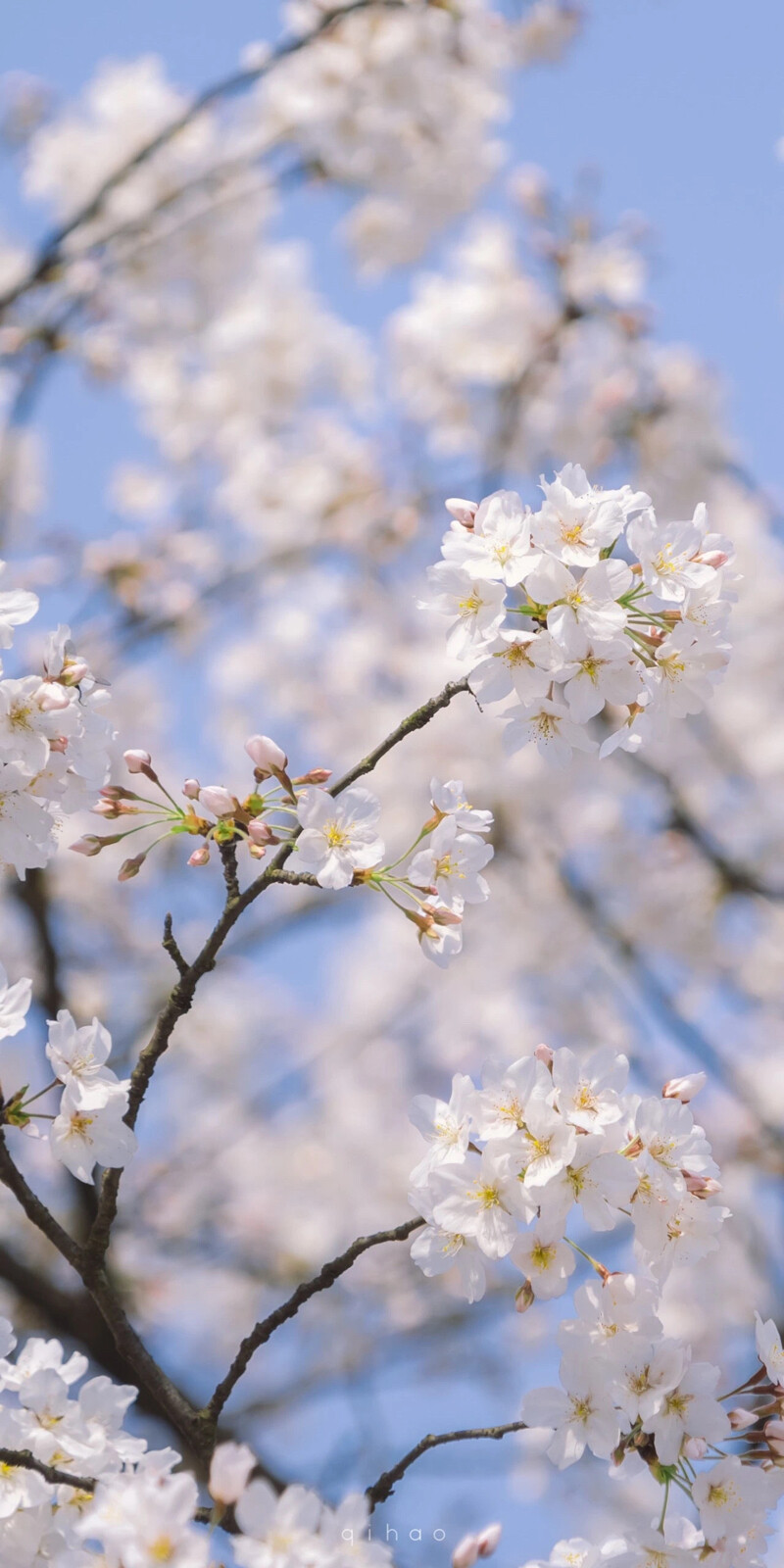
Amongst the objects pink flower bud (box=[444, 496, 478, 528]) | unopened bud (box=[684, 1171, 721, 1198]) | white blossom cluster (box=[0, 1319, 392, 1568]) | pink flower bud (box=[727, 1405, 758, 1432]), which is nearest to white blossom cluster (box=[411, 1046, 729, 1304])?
unopened bud (box=[684, 1171, 721, 1198])

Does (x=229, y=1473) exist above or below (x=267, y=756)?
below

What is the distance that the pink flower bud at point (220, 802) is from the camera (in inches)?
61.6

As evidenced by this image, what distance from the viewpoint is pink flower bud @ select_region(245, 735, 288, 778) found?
1605 millimetres

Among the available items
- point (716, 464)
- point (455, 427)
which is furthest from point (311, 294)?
point (716, 464)

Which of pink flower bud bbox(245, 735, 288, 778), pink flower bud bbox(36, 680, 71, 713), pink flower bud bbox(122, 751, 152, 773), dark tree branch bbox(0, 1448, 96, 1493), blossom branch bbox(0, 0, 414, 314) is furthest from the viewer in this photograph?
blossom branch bbox(0, 0, 414, 314)

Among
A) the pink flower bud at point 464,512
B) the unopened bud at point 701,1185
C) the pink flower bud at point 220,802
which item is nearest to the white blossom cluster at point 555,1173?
the unopened bud at point 701,1185

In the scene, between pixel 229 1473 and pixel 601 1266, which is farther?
pixel 601 1266

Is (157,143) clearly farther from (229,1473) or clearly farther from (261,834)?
(229,1473)

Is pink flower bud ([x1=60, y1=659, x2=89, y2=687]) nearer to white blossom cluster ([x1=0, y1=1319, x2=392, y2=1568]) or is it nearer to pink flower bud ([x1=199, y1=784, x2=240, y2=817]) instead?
pink flower bud ([x1=199, y1=784, x2=240, y2=817])

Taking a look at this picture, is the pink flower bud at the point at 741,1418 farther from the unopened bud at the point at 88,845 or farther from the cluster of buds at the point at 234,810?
the unopened bud at the point at 88,845

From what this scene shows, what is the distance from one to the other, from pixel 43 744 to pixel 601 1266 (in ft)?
2.95

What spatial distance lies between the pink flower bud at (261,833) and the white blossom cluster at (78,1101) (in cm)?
29

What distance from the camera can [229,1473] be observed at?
1239 mm

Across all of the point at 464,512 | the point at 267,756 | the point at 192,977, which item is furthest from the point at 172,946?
the point at 464,512
